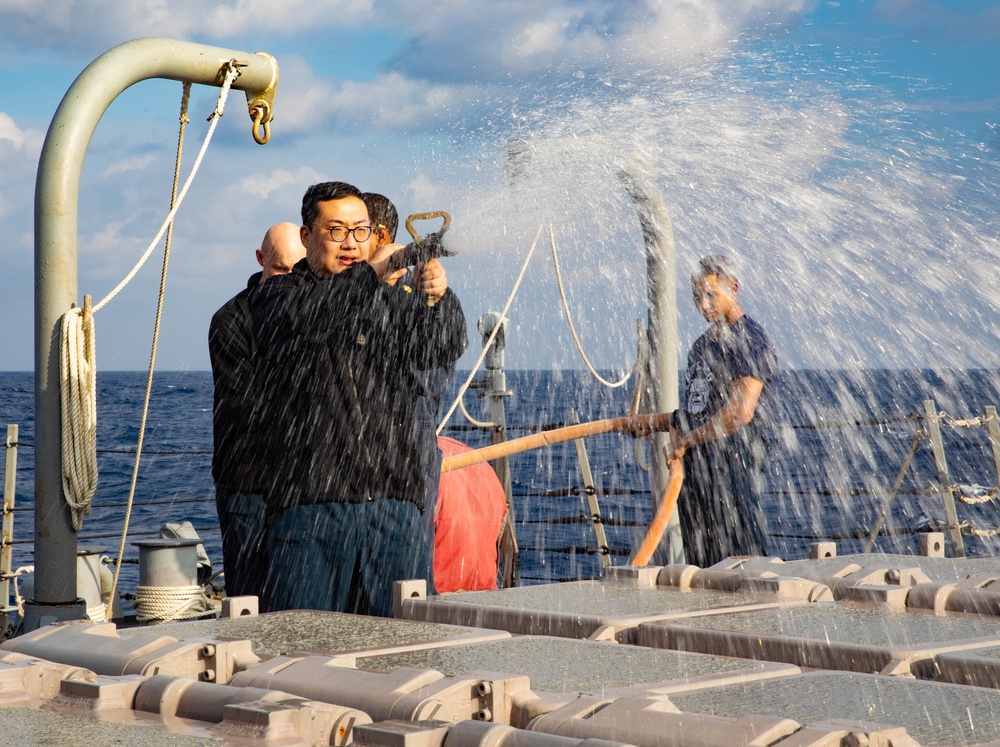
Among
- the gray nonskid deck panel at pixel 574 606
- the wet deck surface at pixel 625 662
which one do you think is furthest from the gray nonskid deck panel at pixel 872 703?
the gray nonskid deck panel at pixel 574 606

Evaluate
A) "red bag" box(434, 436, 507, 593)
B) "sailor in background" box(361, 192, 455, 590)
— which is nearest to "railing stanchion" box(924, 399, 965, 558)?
"red bag" box(434, 436, 507, 593)

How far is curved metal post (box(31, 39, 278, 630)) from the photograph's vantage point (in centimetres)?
490

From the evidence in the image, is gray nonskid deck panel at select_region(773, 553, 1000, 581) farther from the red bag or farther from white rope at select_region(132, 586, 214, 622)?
white rope at select_region(132, 586, 214, 622)

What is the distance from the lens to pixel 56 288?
4.95m

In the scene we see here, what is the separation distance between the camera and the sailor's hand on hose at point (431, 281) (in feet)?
13.2

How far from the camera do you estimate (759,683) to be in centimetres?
192

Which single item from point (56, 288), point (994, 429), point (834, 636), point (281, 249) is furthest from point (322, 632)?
point (994, 429)

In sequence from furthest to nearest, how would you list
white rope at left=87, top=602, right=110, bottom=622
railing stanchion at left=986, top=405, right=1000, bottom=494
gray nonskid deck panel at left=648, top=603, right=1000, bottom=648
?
1. railing stanchion at left=986, top=405, right=1000, bottom=494
2. white rope at left=87, top=602, right=110, bottom=622
3. gray nonskid deck panel at left=648, top=603, right=1000, bottom=648

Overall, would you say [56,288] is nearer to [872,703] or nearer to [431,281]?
[431,281]

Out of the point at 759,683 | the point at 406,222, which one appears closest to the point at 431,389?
the point at 406,222

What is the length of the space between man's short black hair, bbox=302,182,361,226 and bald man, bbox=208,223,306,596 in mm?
410

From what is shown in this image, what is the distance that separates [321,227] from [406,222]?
0.87 meters

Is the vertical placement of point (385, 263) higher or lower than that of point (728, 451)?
higher

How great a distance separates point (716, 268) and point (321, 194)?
248 centimetres
